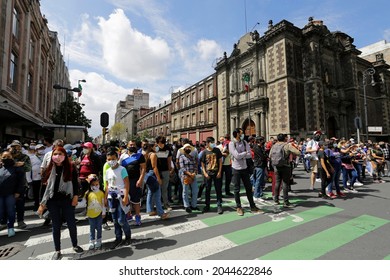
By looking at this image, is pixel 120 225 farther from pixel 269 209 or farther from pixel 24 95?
pixel 24 95

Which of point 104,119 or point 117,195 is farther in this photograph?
point 104,119

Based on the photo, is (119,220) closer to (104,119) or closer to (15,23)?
(104,119)

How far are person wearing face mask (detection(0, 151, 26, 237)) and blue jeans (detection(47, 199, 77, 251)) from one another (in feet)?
5.90

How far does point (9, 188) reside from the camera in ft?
A: 14.9

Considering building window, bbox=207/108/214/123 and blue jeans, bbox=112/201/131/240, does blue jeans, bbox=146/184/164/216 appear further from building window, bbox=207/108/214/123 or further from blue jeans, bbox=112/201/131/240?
building window, bbox=207/108/214/123

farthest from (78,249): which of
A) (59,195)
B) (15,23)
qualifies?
(15,23)

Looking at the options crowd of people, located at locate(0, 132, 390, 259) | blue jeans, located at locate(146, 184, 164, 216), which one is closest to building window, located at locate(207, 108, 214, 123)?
crowd of people, located at locate(0, 132, 390, 259)

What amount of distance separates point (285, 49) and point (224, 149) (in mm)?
17623

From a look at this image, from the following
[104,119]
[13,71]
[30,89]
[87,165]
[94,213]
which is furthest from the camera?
[30,89]

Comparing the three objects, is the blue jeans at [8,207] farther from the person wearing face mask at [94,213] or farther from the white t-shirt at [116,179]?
the white t-shirt at [116,179]

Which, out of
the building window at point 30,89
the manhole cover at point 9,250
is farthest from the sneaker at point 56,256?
the building window at point 30,89

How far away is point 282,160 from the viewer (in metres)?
5.96

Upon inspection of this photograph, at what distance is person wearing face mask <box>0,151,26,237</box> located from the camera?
4.48m

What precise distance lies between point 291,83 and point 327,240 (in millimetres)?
20007
